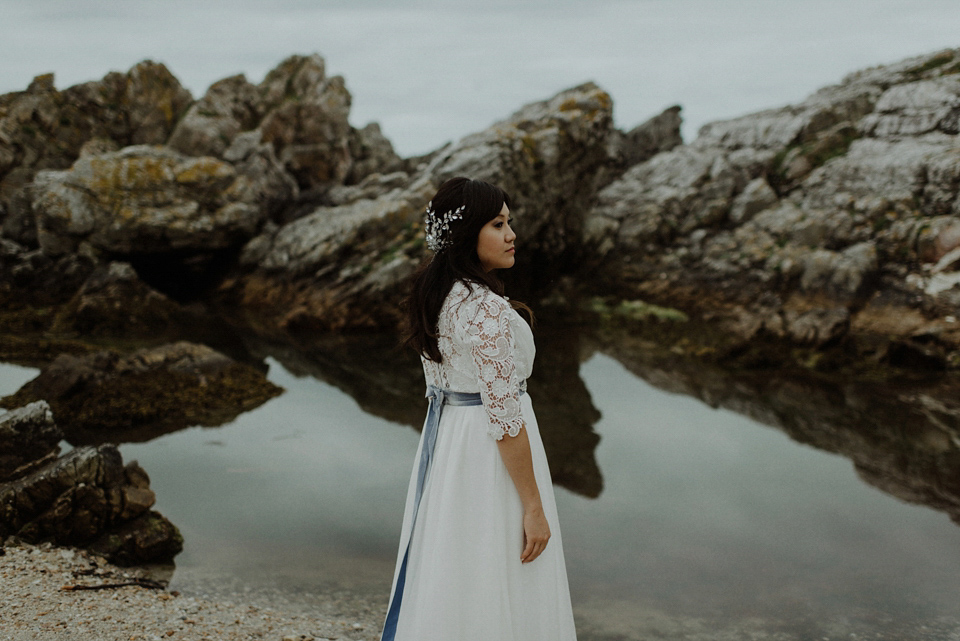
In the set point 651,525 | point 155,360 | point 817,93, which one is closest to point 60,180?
point 155,360

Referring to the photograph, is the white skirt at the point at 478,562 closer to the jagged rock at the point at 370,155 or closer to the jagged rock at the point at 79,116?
the jagged rock at the point at 79,116

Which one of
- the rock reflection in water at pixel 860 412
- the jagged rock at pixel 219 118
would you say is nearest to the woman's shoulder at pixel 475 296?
the rock reflection in water at pixel 860 412

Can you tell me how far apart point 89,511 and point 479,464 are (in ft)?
13.4

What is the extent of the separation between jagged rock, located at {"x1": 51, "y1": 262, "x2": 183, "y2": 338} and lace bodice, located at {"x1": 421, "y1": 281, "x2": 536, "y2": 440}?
1265 cm

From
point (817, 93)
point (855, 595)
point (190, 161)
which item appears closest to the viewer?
point (855, 595)

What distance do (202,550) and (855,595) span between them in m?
5.24

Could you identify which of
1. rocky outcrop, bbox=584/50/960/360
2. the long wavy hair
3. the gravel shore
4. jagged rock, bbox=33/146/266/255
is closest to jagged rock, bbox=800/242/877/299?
rocky outcrop, bbox=584/50/960/360

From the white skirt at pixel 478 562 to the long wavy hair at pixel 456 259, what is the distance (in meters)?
0.42

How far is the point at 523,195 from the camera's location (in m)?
16.8

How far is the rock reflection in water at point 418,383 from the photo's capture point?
8.04m

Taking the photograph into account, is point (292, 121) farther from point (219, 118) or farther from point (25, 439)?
point (25, 439)

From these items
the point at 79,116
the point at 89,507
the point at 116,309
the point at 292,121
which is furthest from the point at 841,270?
the point at 79,116

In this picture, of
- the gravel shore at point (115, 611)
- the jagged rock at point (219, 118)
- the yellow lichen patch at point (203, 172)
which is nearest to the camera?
the gravel shore at point (115, 611)

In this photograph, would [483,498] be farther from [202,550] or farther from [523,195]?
[523,195]
